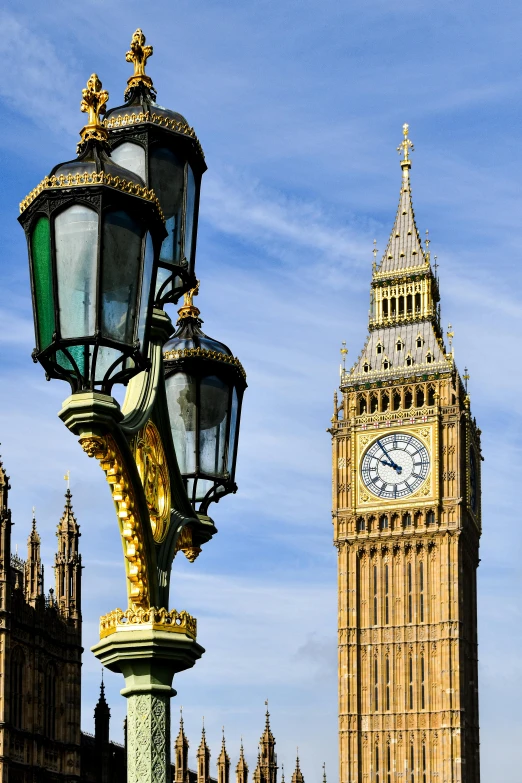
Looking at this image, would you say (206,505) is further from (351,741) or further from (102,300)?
(351,741)

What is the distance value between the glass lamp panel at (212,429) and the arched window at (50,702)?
136ft

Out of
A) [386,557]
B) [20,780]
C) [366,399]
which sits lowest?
[20,780]

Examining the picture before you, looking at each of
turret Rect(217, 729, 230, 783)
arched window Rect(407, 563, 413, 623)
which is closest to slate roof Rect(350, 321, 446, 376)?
arched window Rect(407, 563, 413, 623)

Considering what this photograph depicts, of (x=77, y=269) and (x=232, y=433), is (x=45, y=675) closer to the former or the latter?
(x=232, y=433)

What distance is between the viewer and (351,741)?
2975 inches

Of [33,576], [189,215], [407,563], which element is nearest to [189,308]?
[189,215]

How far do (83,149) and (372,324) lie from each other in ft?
254

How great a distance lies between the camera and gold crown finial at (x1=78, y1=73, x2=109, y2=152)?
23.2 feet

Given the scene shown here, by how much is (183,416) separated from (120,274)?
2087 mm

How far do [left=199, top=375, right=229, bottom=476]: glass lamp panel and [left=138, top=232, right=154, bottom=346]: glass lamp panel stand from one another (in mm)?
1849

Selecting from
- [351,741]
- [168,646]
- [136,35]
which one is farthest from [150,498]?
[351,741]

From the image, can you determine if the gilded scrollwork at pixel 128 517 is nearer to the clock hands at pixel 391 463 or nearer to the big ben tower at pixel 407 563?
the big ben tower at pixel 407 563

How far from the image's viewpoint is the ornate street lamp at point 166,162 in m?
8.37

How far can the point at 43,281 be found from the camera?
6676mm
